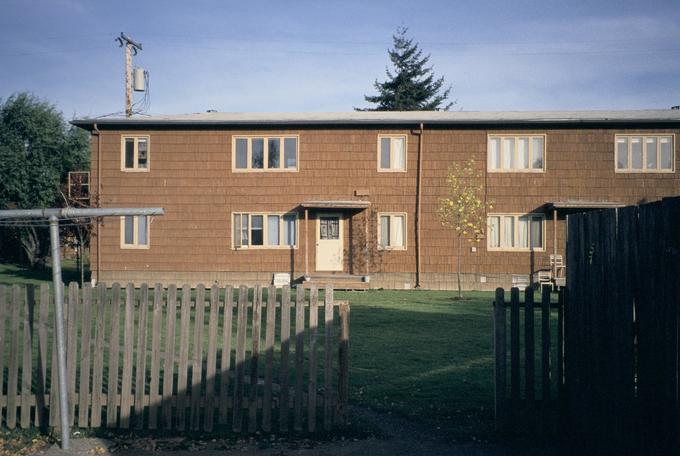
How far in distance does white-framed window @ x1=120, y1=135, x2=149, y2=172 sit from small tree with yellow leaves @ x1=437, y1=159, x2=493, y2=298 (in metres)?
13.0

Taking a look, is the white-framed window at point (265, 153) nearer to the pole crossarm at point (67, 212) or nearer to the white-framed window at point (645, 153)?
the white-framed window at point (645, 153)

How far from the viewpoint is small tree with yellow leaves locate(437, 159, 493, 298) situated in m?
24.3

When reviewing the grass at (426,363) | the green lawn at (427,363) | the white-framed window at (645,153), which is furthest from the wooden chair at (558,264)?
the green lawn at (427,363)

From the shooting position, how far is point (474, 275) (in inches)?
989

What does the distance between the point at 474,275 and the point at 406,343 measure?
1400cm

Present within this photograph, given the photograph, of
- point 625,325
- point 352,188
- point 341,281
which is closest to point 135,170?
point 352,188

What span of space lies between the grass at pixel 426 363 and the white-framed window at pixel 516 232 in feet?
22.8

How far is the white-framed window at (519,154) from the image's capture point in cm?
2517

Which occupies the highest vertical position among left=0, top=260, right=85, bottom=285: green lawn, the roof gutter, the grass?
the roof gutter

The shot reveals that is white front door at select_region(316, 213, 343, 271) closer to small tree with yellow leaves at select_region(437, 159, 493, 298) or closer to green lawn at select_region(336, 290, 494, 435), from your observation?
small tree with yellow leaves at select_region(437, 159, 493, 298)

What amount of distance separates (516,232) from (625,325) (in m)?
20.6

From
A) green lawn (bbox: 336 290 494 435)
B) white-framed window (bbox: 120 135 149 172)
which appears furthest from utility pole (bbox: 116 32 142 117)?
green lawn (bbox: 336 290 494 435)

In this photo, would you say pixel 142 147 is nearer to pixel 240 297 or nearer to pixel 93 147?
pixel 93 147

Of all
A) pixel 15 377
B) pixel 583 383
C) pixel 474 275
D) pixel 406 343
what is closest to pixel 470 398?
pixel 583 383
